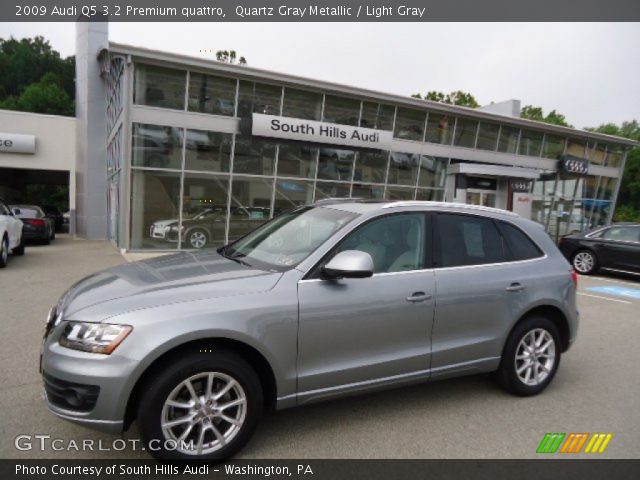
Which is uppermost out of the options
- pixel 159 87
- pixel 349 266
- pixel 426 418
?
pixel 159 87

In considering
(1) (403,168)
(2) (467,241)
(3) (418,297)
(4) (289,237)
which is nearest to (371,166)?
(1) (403,168)

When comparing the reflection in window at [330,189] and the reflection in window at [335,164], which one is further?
the reflection in window at [330,189]

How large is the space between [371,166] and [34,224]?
12.1m

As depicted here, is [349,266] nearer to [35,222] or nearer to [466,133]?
[35,222]

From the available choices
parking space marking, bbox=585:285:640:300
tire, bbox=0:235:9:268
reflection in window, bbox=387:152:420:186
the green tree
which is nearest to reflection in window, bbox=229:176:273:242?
reflection in window, bbox=387:152:420:186

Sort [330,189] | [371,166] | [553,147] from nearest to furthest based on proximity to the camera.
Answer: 1. [330,189]
2. [371,166]
3. [553,147]

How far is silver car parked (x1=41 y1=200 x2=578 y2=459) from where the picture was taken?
8.43ft

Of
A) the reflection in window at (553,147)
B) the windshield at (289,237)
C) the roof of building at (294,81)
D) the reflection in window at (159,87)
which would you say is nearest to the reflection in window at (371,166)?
the roof of building at (294,81)

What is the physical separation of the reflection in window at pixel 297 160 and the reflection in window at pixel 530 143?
35.4ft

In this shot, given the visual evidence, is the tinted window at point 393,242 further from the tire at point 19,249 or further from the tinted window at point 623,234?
the tire at point 19,249

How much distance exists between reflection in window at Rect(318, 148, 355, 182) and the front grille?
45.1ft

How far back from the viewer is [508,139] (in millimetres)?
20219

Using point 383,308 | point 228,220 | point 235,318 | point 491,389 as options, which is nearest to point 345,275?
point 383,308

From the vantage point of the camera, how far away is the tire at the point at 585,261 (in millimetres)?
11977
